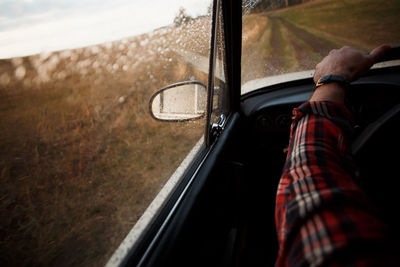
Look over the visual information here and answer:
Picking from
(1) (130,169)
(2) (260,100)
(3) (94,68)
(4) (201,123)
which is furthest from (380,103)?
(3) (94,68)

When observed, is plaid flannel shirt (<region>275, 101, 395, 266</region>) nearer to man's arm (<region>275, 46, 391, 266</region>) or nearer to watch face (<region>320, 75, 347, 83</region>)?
man's arm (<region>275, 46, 391, 266</region>)

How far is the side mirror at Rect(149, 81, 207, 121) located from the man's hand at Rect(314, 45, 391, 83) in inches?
31.3

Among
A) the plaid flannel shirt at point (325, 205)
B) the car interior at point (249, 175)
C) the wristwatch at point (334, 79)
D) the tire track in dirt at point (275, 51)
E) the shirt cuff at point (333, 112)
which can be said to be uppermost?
the tire track in dirt at point (275, 51)

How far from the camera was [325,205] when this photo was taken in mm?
579

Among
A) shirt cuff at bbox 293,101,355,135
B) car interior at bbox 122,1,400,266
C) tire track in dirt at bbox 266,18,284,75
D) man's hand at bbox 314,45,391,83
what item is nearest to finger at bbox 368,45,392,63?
man's hand at bbox 314,45,391,83

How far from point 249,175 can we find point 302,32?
61.1 inches

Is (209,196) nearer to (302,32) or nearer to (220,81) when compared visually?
(220,81)

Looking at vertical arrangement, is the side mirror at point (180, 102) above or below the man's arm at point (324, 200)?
above

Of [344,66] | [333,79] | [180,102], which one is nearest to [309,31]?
[344,66]

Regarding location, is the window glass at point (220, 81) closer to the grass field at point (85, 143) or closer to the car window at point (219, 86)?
the car window at point (219, 86)

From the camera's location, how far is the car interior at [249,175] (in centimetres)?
95

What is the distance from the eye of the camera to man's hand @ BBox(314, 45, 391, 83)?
1062 millimetres

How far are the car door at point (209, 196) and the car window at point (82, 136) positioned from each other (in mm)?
111

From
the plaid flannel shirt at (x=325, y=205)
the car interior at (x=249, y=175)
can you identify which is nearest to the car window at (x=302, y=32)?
the car interior at (x=249, y=175)
